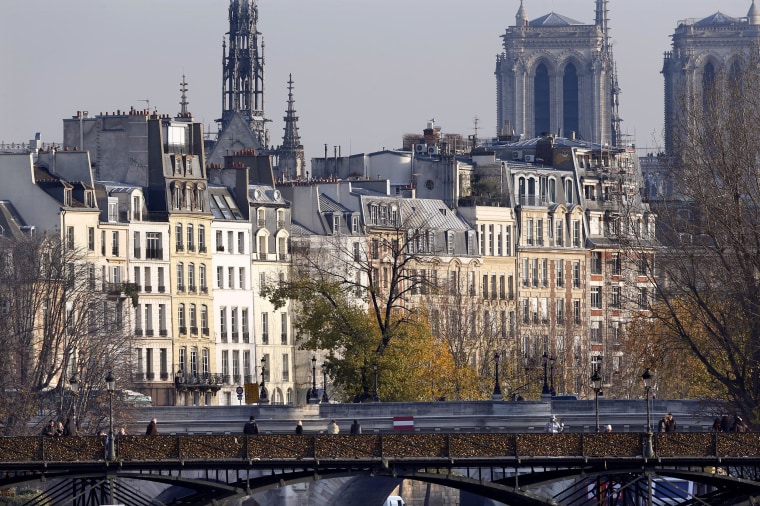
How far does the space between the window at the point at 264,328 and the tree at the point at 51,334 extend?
16888mm

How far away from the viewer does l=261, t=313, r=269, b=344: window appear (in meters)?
144

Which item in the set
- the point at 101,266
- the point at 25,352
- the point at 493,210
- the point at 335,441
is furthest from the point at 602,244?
the point at 335,441

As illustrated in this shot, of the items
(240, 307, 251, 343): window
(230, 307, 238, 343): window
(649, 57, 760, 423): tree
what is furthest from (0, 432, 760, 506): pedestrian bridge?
(240, 307, 251, 343): window

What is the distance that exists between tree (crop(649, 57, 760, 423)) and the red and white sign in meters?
11.6

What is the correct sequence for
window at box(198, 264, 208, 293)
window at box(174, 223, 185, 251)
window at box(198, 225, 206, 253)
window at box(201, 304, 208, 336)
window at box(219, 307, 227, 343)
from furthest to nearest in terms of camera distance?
window at box(219, 307, 227, 343) → window at box(201, 304, 208, 336) → window at box(198, 264, 208, 293) → window at box(198, 225, 206, 253) → window at box(174, 223, 185, 251)

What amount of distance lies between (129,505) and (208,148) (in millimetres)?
108948

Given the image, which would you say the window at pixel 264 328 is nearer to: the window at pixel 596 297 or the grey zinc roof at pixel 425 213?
the grey zinc roof at pixel 425 213

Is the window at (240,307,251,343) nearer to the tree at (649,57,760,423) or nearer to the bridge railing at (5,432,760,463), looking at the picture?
the tree at (649,57,760,423)

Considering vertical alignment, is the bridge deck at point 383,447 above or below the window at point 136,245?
below

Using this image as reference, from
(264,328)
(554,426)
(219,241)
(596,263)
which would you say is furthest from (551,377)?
(596,263)

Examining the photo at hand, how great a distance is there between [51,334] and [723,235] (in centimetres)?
3031

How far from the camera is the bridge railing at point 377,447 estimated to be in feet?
267

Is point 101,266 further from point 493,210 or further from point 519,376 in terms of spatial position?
point 493,210

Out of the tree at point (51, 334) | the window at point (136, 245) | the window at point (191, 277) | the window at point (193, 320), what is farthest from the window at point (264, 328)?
the tree at point (51, 334)
